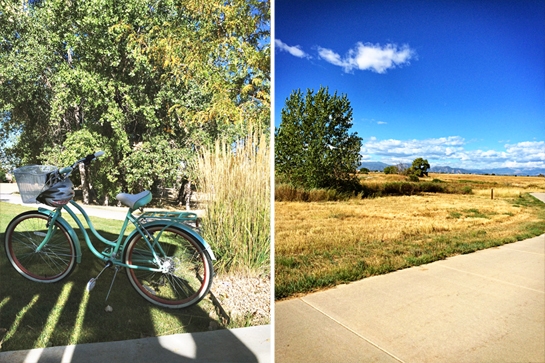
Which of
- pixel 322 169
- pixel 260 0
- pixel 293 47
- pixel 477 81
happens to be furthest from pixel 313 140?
pixel 477 81

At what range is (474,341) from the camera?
9.96 ft

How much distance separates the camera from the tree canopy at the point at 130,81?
2.59m

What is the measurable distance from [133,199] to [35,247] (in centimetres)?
63

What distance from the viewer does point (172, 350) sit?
9.07ft

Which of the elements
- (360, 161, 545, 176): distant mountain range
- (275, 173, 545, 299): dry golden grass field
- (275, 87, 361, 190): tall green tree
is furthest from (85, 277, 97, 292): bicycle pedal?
(360, 161, 545, 176): distant mountain range

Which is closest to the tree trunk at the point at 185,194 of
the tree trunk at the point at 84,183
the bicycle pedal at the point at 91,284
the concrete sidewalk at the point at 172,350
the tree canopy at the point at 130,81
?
the tree canopy at the point at 130,81

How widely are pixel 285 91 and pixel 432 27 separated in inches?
53.7

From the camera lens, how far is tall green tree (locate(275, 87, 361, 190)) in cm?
304

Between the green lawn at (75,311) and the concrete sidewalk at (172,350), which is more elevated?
the green lawn at (75,311)

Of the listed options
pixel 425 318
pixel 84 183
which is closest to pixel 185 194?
pixel 84 183

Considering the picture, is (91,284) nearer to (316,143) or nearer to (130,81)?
(130,81)

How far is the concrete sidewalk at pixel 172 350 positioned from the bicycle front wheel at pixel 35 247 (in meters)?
0.43

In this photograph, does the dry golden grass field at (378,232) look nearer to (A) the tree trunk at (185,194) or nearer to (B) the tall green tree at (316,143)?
(B) the tall green tree at (316,143)

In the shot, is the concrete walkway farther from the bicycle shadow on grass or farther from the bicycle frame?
the bicycle frame
